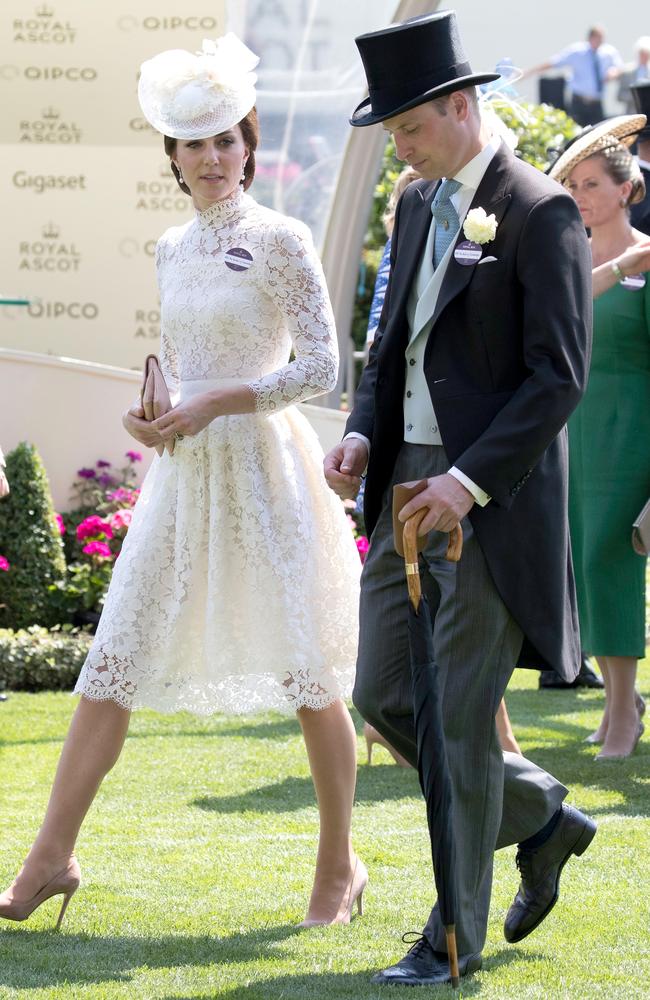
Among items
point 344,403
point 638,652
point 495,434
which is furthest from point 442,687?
point 344,403

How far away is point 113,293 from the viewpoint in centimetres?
1086

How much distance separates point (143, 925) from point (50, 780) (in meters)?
1.89

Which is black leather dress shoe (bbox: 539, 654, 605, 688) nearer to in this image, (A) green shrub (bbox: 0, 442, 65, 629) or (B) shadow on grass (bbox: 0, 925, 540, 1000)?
(A) green shrub (bbox: 0, 442, 65, 629)

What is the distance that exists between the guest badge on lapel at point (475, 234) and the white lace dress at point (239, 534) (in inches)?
28.1

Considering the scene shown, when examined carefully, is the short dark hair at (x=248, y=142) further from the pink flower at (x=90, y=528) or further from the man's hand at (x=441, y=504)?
the pink flower at (x=90, y=528)

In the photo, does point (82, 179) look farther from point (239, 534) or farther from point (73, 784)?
point (73, 784)

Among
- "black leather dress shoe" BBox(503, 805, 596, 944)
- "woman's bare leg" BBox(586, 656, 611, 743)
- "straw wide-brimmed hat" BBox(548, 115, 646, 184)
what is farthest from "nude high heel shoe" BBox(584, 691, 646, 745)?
"black leather dress shoe" BBox(503, 805, 596, 944)

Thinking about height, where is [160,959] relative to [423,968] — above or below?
below

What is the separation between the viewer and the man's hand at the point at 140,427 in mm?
3871

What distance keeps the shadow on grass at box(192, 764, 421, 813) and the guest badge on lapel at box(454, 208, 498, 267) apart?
2.45m

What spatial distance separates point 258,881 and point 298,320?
151 cm

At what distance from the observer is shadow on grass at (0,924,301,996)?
11.3ft

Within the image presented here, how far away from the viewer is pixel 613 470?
19.2 feet

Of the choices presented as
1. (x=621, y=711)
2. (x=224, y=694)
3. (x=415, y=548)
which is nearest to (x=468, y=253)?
(x=415, y=548)
